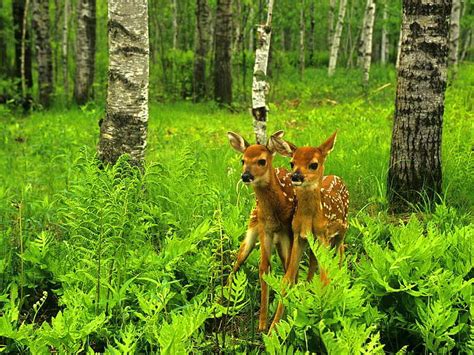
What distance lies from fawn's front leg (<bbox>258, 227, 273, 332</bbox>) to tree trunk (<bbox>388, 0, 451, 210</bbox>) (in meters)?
2.71

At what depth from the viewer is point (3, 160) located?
8.98 m

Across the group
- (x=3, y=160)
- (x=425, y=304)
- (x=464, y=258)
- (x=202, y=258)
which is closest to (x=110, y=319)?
(x=202, y=258)

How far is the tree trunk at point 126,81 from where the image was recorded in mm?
5938

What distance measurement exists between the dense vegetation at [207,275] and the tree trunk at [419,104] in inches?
8.9

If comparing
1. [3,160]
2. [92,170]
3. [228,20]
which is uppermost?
[228,20]

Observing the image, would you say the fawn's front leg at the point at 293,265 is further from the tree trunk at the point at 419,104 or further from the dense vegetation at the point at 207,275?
the tree trunk at the point at 419,104

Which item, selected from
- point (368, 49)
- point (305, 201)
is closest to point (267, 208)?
point (305, 201)

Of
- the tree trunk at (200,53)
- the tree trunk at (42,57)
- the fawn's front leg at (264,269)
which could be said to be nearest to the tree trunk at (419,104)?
the fawn's front leg at (264,269)


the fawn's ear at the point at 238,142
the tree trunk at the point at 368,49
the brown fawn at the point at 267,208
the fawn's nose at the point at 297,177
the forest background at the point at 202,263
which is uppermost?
the tree trunk at the point at 368,49

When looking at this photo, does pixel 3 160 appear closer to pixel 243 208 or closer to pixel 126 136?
pixel 126 136

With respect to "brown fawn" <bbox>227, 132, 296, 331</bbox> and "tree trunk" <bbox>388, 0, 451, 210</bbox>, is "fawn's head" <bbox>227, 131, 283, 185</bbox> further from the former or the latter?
"tree trunk" <bbox>388, 0, 451, 210</bbox>

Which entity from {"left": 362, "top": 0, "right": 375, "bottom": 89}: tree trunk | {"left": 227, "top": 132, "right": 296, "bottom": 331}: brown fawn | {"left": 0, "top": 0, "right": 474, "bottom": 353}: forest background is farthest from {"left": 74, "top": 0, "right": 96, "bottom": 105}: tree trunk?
{"left": 227, "top": 132, "right": 296, "bottom": 331}: brown fawn

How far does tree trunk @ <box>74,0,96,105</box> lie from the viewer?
53.6ft

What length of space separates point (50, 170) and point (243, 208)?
385cm
